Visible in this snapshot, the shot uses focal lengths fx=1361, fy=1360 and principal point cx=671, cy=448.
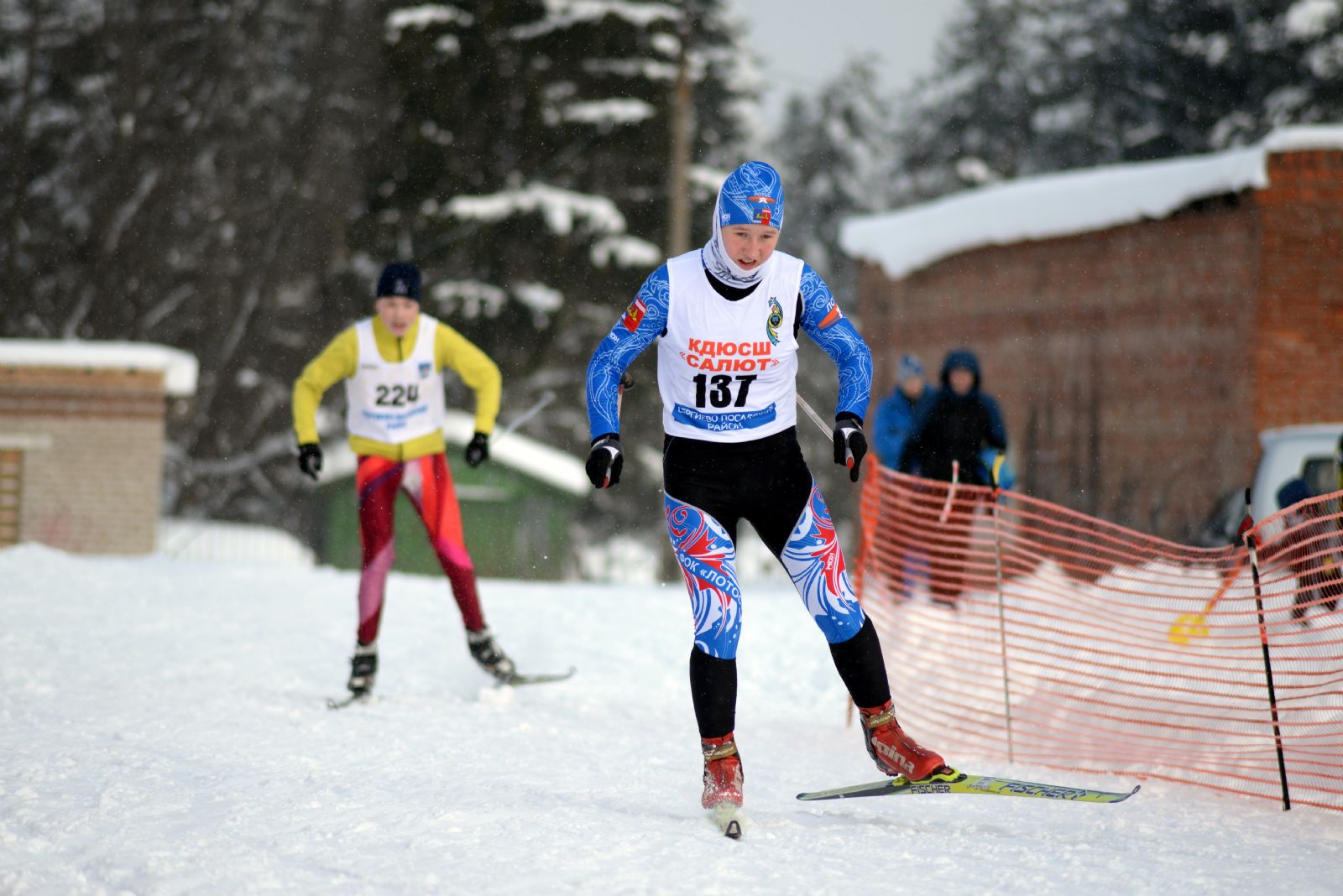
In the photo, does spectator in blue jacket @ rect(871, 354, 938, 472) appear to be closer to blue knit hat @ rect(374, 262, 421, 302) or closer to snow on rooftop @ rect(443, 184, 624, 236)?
blue knit hat @ rect(374, 262, 421, 302)

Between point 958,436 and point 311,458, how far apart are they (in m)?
4.71

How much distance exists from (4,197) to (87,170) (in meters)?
1.73

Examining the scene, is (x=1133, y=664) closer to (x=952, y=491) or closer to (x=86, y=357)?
(x=952, y=491)

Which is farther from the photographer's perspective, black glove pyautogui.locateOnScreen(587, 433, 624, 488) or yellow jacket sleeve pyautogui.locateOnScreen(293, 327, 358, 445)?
yellow jacket sleeve pyautogui.locateOnScreen(293, 327, 358, 445)

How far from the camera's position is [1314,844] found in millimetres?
4617

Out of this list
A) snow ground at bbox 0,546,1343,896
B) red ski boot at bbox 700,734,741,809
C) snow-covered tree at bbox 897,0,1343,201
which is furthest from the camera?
snow-covered tree at bbox 897,0,1343,201

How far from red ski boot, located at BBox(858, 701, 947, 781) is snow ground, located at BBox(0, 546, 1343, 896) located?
8.2 inches

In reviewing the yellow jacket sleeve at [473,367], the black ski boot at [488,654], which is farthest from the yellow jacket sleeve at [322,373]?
the black ski boot at [488,654]

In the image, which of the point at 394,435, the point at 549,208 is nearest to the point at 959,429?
the point at 394,435

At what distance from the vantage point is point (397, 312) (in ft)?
23.8

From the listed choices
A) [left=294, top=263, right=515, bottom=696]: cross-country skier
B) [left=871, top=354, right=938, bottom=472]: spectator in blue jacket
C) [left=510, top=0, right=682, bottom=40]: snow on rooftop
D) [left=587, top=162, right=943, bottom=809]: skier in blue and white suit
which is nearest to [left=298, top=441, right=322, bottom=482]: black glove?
[left=294, top=263, right=515, bottom=696]: cross-country skier

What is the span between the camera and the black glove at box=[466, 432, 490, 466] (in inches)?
285

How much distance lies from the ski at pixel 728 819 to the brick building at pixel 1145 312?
11495 mm

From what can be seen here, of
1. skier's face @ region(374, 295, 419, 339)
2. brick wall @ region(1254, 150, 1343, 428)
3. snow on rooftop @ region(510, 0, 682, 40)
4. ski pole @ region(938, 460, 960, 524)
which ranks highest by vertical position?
snow on rooftop @ region(510, 0, 682, 40)
